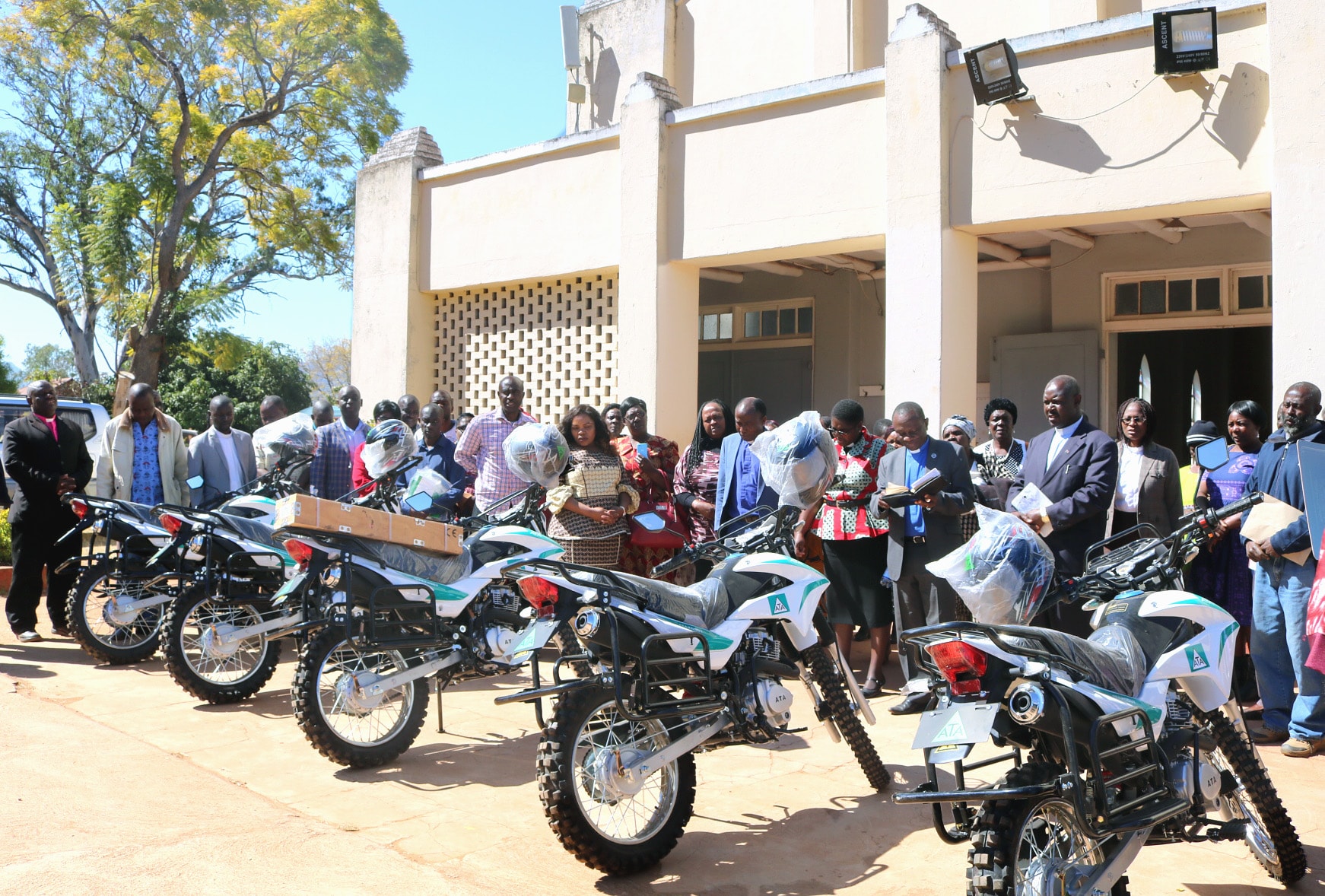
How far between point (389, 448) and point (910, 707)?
335 cm

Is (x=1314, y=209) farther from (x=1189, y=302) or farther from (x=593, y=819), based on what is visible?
(x=593, y=819)

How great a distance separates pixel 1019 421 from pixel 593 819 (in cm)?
928

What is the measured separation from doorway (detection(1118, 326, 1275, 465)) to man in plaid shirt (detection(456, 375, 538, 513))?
6654mm

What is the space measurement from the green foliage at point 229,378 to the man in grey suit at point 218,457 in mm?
16764

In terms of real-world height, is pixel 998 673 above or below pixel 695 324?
below

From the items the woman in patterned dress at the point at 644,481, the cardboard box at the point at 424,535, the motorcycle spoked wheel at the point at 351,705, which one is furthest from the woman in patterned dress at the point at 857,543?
the motorcycle spoked wheel at the point at 351,705

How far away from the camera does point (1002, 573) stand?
375cm

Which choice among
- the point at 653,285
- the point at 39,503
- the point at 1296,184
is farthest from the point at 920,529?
the point at 39,503

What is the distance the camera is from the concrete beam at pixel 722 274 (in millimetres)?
12648

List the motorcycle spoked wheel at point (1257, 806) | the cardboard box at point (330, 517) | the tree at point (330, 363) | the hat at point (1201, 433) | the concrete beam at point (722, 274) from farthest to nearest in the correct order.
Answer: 1. the tree at point (330, 363)
2. the concrete beam at point (722, 274)
3. the hat at point (1201, 433)
4. the cardboard box at point (330, 517)
5. the motorcycle spoked wheel at point (1257, 806)

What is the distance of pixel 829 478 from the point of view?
5.30 m

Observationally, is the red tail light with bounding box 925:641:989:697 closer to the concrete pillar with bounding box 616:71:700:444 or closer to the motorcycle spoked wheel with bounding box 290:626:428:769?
the motorcycle spoked wheel with bounding box 290:626:428:769

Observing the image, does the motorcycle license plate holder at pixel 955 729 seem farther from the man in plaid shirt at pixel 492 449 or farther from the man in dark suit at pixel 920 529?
the man in plaid shirt at pixel 492 449

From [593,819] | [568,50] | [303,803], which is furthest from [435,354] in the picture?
[593,819]
